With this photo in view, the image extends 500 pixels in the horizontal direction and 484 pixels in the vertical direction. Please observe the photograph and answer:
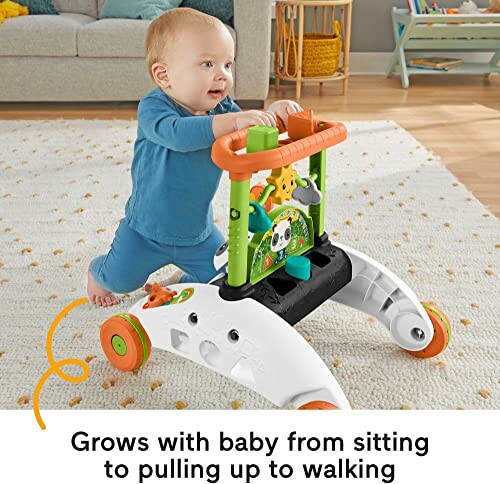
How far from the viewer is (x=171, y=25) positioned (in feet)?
3.88

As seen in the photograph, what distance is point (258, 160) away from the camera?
1.01 metres

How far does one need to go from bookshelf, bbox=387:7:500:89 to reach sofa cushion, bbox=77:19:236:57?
1.11 meters

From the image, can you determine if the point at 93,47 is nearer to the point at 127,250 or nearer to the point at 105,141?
the point at 105,141

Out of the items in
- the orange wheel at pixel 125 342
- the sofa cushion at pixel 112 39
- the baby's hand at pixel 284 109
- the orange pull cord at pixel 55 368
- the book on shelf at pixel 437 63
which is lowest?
the orange pull cord at pixel 55 368

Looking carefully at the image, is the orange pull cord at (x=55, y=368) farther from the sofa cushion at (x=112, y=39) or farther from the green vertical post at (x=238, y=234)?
the sofa cushion at (x=112, y=39)

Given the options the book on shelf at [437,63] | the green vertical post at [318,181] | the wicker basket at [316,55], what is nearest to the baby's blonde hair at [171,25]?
the green vertical post at [318,181]

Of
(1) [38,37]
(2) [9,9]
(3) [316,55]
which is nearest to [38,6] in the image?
(2) [9,9]

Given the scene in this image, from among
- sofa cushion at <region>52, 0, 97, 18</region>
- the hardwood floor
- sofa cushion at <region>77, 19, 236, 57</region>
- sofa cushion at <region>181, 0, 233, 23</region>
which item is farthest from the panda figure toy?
sofa cushion at <region>52, 0, 97, 18</region>

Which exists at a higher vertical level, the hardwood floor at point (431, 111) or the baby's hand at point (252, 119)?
the baby's hand at point (252, 119)

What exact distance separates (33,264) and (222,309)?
748 mm

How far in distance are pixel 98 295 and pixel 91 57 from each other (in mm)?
2005

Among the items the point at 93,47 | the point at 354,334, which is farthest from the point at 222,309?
the point at 93,47

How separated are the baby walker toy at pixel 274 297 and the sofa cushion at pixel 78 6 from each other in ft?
8.61

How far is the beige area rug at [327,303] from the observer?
1242 millimetres
